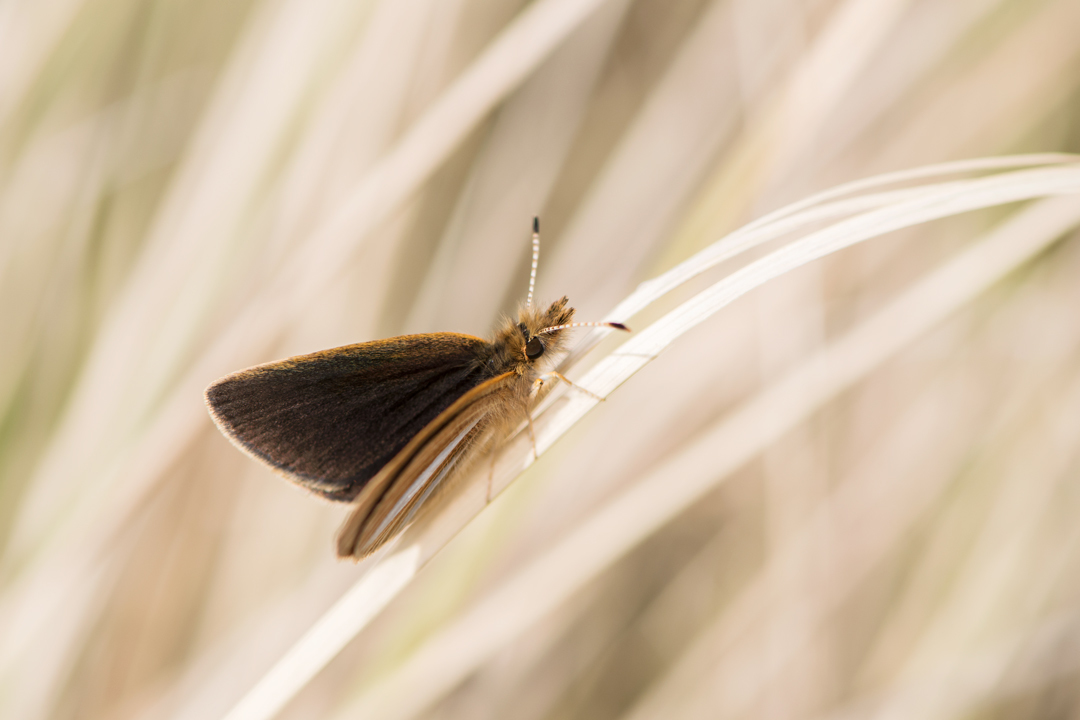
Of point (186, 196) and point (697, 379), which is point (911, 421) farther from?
point (186, 196)

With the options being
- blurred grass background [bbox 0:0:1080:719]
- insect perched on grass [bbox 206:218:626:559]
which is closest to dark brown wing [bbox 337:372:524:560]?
insect perched on grass [bbox 206:218:626:559]

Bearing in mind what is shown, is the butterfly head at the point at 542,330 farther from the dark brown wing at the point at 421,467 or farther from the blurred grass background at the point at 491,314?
the blurred grass background at the point at 491,314

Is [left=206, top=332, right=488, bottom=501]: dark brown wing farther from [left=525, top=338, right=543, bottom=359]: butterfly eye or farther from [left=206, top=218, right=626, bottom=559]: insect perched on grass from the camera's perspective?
[left=525, top=338, right=543, bottom=359]: butterfly eye

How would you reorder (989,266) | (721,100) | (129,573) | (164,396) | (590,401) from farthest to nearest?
(721,100), (129,573), (164,396), (989,266), (590,401)

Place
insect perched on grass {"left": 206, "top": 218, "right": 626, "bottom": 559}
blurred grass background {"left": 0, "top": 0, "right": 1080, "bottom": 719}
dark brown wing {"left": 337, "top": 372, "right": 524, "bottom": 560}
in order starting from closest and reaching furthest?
1. dark brown wing {"left": 337, "top": 372, "right": 524, "bottom": 560}
2. insect perched on grass {"left": 206, "top": 218, "right": 626, "bottom": 559}
3. blurred grass background {"left": 0, "top": 0, "right": 1080, "bottom": 719}

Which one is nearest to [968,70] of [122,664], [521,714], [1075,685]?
[1075,685]

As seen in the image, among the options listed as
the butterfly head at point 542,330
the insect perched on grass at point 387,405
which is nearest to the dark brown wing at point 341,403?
the insect perched on grass at point 387,405

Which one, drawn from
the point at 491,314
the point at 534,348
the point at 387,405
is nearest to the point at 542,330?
the point at 534,348
